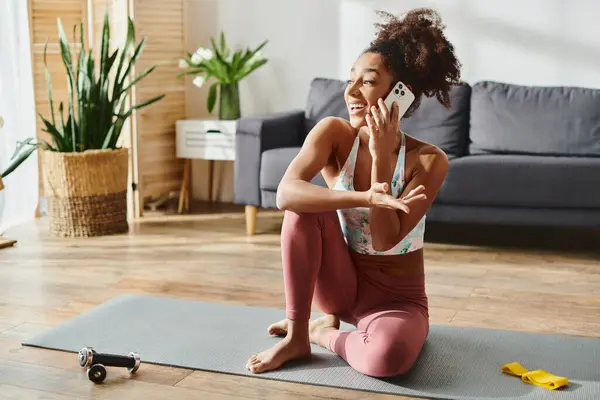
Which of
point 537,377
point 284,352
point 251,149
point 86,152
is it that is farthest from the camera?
point 251,149

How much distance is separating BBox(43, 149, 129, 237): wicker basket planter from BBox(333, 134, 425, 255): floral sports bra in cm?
207

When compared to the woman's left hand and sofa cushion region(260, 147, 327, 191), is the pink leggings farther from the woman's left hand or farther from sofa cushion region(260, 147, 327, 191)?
sofa cushion region(260, 147, 327, 191)

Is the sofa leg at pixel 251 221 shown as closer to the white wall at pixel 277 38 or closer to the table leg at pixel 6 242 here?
the white wall at pixel 277 38

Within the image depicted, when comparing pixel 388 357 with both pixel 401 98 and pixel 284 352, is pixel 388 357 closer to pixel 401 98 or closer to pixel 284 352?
pixel 284 352

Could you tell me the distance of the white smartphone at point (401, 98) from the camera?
2.19 meters

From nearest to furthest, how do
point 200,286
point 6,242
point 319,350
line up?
point 319,350 → point 200,286 → point 6,242

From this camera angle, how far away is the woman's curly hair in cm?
222

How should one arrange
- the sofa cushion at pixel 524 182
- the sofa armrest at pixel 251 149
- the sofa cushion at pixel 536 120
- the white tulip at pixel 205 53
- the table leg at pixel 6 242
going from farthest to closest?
the white tulip at pixel 205 53
the sofa armrest at pixel 251 149
the sofa cushion at pixel 536 120
the table leg at pixel 6 242
the sofa cushion at pixel 524 182

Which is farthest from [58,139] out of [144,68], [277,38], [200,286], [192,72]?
[277,38]

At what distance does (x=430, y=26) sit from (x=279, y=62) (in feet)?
9.18

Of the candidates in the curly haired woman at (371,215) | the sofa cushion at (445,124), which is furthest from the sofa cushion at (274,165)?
the curly haired woman at (371,215)

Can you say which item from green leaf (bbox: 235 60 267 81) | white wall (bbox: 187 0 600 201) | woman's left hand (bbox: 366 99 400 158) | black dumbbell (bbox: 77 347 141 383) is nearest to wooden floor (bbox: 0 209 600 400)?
black dumbbell (bbox: 77 347 141 383)

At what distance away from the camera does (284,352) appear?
91.0 inches

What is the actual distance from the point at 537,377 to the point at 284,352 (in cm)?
68
